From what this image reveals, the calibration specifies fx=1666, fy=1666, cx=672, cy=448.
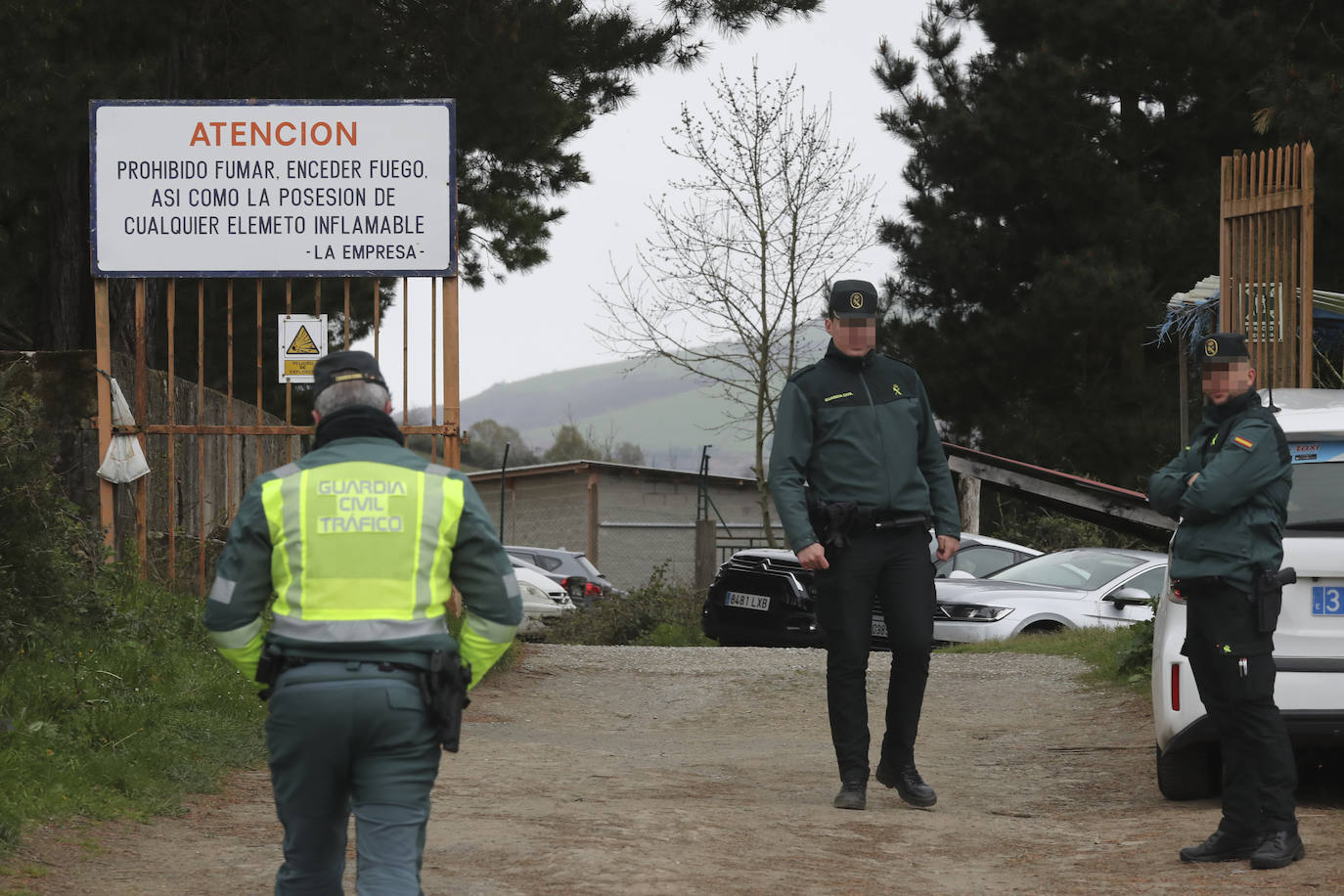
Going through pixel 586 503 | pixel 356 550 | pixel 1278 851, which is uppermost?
pixel 356 550

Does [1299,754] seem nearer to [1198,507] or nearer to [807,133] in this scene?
[1198,507]

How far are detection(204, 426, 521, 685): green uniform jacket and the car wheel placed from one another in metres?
3.81

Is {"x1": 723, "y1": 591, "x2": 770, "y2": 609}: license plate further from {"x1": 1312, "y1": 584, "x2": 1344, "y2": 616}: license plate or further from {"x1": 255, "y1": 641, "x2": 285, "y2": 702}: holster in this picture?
{"x1": 255, "y1": 641, "x2": 285, "y2": 702}: holster

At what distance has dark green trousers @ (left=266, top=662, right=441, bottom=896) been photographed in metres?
3.33

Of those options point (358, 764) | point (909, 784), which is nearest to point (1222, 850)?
point (909, 784)

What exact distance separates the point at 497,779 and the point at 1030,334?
69.4ft

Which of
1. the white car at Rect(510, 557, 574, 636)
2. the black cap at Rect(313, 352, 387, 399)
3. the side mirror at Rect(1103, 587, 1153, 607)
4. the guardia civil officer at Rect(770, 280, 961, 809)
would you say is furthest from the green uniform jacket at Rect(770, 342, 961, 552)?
the white car at Rect(510, 557, 574, 636)

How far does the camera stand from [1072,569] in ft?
48.3

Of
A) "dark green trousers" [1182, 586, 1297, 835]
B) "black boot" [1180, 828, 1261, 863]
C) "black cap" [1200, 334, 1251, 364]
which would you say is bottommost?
"black boot" [1180, 828, 1261, 863]

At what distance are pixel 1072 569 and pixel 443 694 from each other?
1202 centimetres

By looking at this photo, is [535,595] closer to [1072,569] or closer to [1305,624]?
[1072,569]

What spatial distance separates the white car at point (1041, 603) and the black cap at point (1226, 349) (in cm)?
844

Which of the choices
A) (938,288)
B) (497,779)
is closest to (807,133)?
(938,288)

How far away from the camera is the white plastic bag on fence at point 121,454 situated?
33.9ft
